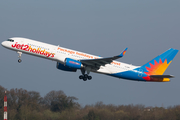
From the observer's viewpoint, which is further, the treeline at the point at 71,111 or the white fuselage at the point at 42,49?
the treeline at the point at 71,111

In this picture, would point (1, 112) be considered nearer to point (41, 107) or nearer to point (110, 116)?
point (41, 107)

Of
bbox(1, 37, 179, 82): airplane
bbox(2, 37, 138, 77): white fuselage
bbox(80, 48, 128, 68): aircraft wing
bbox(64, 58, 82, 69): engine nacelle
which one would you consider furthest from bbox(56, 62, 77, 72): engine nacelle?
bbox(64, 58, 82, 69): engine nacelle

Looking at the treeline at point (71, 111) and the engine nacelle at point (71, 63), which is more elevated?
the engine nacelle at point (71, 63)

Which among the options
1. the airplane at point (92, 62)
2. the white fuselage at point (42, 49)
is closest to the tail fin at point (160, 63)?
the airplane at point (92, 62)

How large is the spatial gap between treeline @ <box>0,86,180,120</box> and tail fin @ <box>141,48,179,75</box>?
10.4 meters

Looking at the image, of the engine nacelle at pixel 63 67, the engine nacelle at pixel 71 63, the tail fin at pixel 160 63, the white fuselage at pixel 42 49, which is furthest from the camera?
the tail fin at pixel 160 63

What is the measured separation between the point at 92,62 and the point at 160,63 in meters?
13.0

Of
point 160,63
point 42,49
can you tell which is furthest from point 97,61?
point 160,63

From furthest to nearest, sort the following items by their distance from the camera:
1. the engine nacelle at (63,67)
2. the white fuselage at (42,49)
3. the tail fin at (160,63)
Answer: the tail fin at (160,63)
the engine nacelle at (63,67)
the white fuselage at (42,49)

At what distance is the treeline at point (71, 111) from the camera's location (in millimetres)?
54344

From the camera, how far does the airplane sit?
4278 centimetres

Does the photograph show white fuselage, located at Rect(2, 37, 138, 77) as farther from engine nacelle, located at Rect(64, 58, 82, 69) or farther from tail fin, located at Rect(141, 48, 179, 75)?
tail fin, located at Rect(141, 48, 179, 75)

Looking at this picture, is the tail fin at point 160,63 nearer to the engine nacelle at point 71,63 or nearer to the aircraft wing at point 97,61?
the aircraft wing at point 97,61

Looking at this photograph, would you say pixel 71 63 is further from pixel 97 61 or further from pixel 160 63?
pixel 160 63
